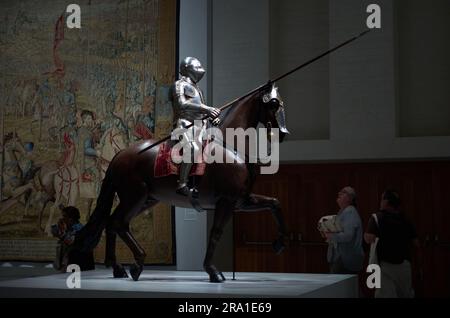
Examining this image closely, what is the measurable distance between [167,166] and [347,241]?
2.71 m

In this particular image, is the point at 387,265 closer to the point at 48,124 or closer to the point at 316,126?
the point at 316,126

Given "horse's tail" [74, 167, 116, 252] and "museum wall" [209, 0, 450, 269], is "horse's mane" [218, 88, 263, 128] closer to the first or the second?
"horse's tail" [74, 167, 116, 252]

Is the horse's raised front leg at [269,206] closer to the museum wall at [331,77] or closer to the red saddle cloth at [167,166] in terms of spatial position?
the red saddle cloth at [167,166]

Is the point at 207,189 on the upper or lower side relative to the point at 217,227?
upper

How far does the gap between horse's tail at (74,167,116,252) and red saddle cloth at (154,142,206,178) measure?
0.75 metres

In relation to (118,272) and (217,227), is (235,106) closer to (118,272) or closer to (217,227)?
(217,227)

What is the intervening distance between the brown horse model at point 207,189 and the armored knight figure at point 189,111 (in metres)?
0.17

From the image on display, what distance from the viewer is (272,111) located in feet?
22.8

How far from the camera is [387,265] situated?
7.46 metres

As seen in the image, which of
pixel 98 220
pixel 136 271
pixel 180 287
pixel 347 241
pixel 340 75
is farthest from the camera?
pixel 340 75

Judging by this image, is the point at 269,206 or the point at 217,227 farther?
the point at 269,206

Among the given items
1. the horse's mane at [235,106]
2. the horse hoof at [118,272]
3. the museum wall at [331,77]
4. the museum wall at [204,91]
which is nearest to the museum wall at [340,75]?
the museum wall at [331,77]

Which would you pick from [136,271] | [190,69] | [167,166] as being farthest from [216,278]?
[190,69]

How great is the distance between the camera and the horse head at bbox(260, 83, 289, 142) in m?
6.91
